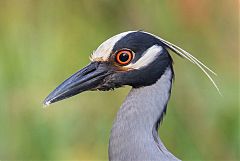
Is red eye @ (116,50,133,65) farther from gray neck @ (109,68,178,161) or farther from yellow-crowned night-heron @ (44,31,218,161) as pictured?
gray neck @ (109,68,178,161)

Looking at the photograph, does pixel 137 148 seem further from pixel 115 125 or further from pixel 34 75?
pixel 34 75

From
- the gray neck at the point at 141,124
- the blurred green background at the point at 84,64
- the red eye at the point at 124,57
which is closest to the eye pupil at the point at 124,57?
the red eye at the point at 124,57

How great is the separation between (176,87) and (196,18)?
1.52 feet

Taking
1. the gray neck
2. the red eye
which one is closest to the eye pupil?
the red eye

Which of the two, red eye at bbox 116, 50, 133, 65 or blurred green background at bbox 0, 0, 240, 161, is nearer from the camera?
red eye at bbox 116, 50, 133, 65

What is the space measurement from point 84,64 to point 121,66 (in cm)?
186

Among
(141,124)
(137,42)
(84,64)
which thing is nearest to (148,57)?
(137,42)

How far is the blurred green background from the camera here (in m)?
5.02

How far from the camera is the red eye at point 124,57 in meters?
3.23

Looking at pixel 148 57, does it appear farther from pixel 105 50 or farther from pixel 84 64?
pixel 84 64

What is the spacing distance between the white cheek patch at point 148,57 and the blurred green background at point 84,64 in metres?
1.77

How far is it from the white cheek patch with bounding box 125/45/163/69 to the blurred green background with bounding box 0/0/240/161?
1766mm

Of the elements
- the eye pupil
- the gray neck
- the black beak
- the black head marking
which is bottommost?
the gray neck

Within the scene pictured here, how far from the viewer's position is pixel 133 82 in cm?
329
